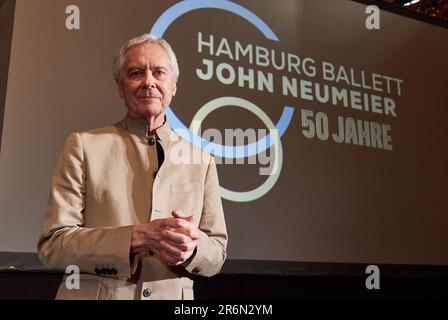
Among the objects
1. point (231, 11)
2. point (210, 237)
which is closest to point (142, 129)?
point (210, 237)

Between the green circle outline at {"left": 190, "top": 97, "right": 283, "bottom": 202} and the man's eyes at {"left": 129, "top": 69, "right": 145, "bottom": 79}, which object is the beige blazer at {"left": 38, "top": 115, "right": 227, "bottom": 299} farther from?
the green circle outline at {"left": 190, "top": 97, "right": 283, "bottom": 202}

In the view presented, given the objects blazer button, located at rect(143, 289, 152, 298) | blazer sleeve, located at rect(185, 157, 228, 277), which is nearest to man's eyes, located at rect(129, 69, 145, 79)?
blazer sleeve, located at rect(185, 157, 228, 277)

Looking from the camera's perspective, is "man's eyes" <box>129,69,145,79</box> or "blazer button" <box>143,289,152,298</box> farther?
"man's eyes" <box>129,69,145,79</box>

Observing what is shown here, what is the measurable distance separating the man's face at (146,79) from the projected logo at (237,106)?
0.80 m

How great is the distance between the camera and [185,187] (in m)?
1.39

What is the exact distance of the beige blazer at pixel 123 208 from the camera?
4.00 feet

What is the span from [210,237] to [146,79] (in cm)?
49

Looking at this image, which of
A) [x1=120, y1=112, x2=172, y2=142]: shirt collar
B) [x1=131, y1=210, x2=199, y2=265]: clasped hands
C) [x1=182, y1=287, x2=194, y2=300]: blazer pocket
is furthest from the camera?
[x1=120, y1=112, x2=172, y2=142]: shirt collar

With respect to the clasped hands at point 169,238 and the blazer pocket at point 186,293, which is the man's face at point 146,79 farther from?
the blazer pocket at point 186,293

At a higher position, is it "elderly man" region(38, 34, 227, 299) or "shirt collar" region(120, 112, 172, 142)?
"shirt collar" region(120, 112, 172, 142)

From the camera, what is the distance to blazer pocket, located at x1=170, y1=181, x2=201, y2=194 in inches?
54.2

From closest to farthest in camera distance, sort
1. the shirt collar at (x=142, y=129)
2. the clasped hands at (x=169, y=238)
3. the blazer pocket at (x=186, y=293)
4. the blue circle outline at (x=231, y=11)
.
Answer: the clasped hands at (x=169, y=238)
the blazer pocket at (x=186, y=293)
the shirt collar at (x=142, y=129)
the blue circle outline at (x=231, y=11)

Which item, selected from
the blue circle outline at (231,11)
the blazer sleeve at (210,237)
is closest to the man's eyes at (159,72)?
the blazer sleeve at (210,237)

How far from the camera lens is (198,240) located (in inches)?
48.9
